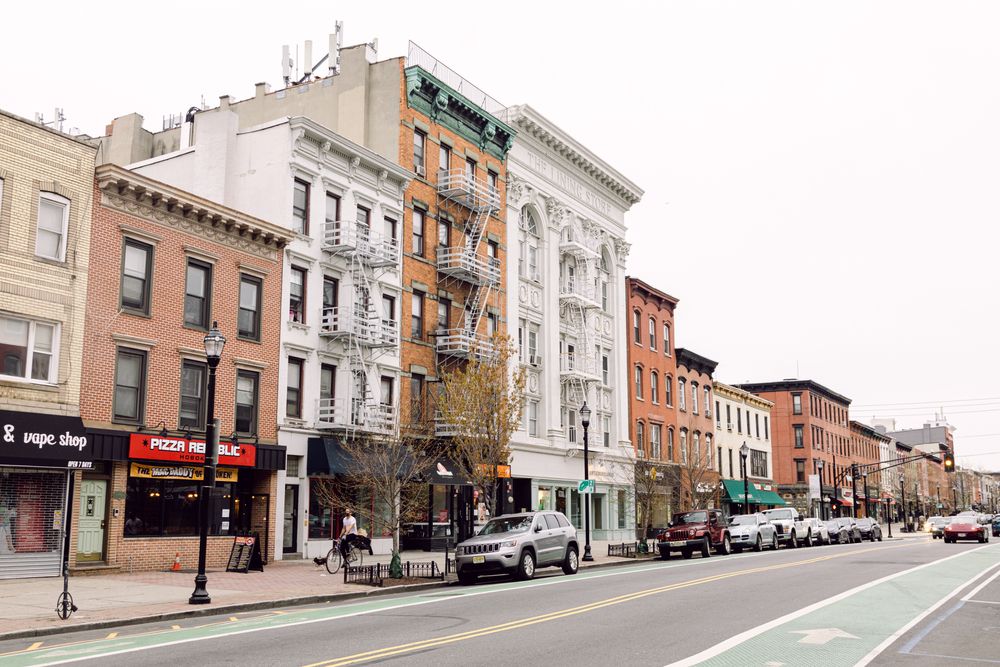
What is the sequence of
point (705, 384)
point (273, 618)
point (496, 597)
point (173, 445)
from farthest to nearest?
point (705, 384), point (173, 445), point (496, 597), point (273, 618)

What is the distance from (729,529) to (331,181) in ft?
70.6

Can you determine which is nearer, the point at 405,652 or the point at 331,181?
the point at 405,652

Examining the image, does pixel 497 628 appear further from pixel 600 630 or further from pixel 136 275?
pixel 136 275

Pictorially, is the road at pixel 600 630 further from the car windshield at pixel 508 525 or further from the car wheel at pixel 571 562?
the car wheel at pixel 571 562

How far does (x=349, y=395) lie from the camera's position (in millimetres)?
33781

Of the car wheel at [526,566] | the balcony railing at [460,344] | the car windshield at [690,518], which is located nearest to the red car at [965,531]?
the car windshield at [690,518]

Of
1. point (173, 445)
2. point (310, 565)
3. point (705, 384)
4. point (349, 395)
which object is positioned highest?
point (705, 384)

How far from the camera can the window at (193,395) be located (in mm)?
27891

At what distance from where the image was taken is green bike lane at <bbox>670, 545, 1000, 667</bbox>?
10.8 meters

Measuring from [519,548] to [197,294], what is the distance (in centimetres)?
1279

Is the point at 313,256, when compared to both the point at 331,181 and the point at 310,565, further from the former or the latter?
the point at 310,565

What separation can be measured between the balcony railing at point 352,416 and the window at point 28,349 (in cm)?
997

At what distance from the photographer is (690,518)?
36312mm

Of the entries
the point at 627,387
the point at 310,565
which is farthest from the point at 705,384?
the point at 310,565
